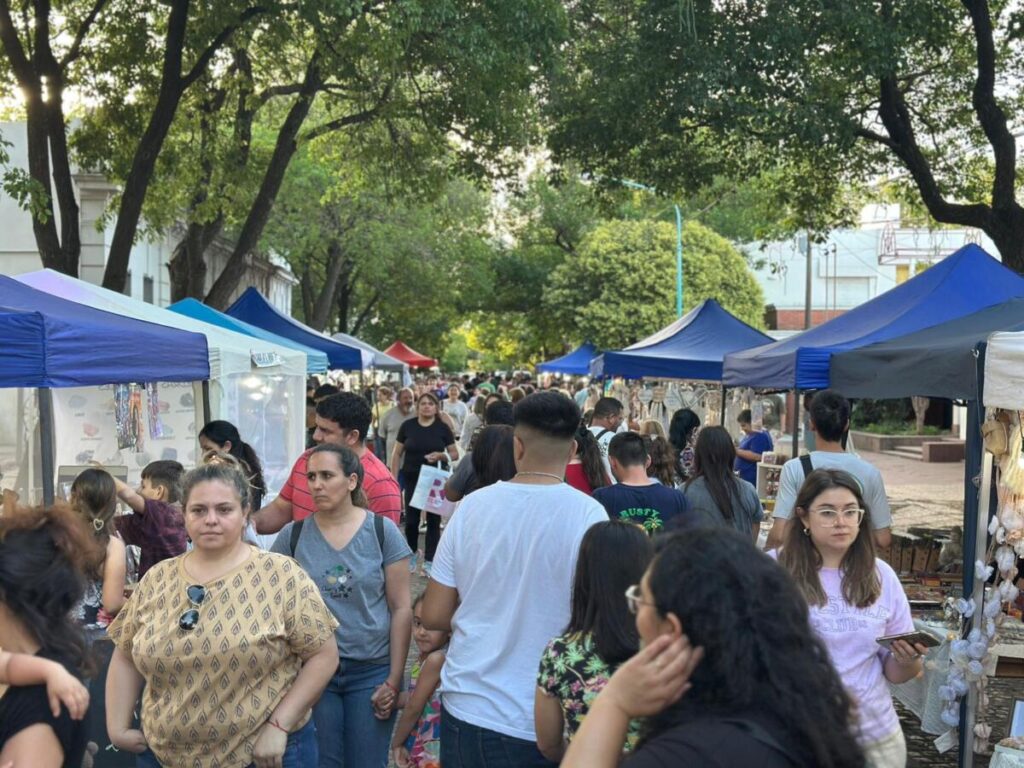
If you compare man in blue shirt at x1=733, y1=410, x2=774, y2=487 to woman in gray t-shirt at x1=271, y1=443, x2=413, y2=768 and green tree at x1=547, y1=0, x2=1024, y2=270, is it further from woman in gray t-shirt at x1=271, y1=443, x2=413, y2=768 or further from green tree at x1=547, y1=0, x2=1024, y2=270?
woman in gray t-shirt at x1=271, y1=443, x2=413, y2=768

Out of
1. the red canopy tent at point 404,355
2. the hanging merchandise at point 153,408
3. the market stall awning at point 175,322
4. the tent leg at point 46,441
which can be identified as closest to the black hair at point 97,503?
the tent leg at point 46,441

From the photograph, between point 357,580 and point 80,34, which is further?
point 80,34

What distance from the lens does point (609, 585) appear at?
10.8 ft

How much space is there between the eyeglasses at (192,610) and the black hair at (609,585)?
3.88 ft

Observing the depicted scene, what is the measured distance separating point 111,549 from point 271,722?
2.23m

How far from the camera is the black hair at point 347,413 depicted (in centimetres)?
610

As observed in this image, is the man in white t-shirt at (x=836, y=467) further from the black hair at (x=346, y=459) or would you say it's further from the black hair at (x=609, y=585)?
the black hair at (x=609, y=585)

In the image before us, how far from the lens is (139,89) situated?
17594 millimetres

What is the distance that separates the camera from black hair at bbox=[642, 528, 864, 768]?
215 cm

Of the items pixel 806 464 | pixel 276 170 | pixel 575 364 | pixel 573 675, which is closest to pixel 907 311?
pixel 806 464

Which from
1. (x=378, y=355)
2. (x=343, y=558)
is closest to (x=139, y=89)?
(x=378, y=355)

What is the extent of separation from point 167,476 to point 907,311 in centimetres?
A: 581

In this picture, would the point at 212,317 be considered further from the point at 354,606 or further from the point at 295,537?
the point at 354,606

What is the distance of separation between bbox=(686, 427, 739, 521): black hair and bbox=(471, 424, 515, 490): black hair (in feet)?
4.11
